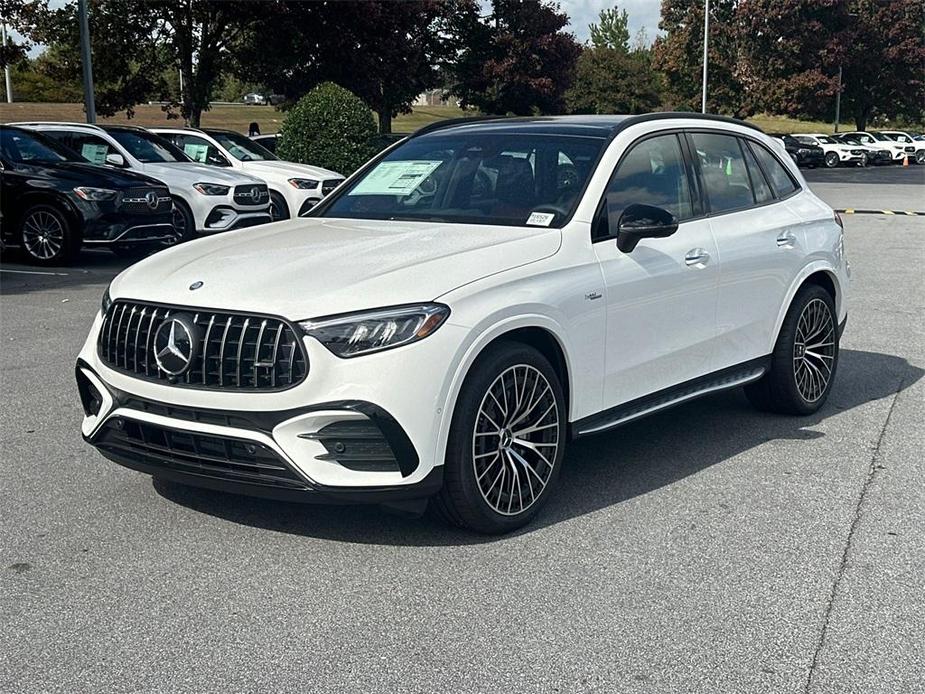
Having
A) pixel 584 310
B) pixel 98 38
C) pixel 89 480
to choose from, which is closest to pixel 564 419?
pixel 584 310

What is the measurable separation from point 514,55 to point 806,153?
12.7m

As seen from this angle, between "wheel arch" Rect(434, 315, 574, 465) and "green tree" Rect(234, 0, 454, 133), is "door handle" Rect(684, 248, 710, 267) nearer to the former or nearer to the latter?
"wheel arch" Rect(434, 315, 574, 465)

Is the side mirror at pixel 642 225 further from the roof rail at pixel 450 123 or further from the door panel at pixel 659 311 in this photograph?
the roof rail at pixel 450 123

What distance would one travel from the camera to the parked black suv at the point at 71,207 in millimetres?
14125

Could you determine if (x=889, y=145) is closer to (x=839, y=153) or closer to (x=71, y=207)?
(x=839, y=153)

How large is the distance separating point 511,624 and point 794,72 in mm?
65209

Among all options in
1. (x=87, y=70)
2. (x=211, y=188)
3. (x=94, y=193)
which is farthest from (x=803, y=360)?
(x=87, y=70)

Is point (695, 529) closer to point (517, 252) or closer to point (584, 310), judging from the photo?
point (584, 310)

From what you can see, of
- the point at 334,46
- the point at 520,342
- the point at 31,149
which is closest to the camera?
the point at 520,342

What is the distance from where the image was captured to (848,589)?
4355 millimetres

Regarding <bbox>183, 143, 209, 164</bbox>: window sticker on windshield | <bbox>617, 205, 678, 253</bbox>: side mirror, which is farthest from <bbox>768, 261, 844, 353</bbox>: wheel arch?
<bbox>183, 143, 209, 164</bbox>: window sticker on windshield

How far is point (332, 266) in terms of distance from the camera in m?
4.84

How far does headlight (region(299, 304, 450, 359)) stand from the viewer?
444cm

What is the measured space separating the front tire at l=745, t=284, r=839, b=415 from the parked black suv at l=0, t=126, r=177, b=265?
9347 millimetres
